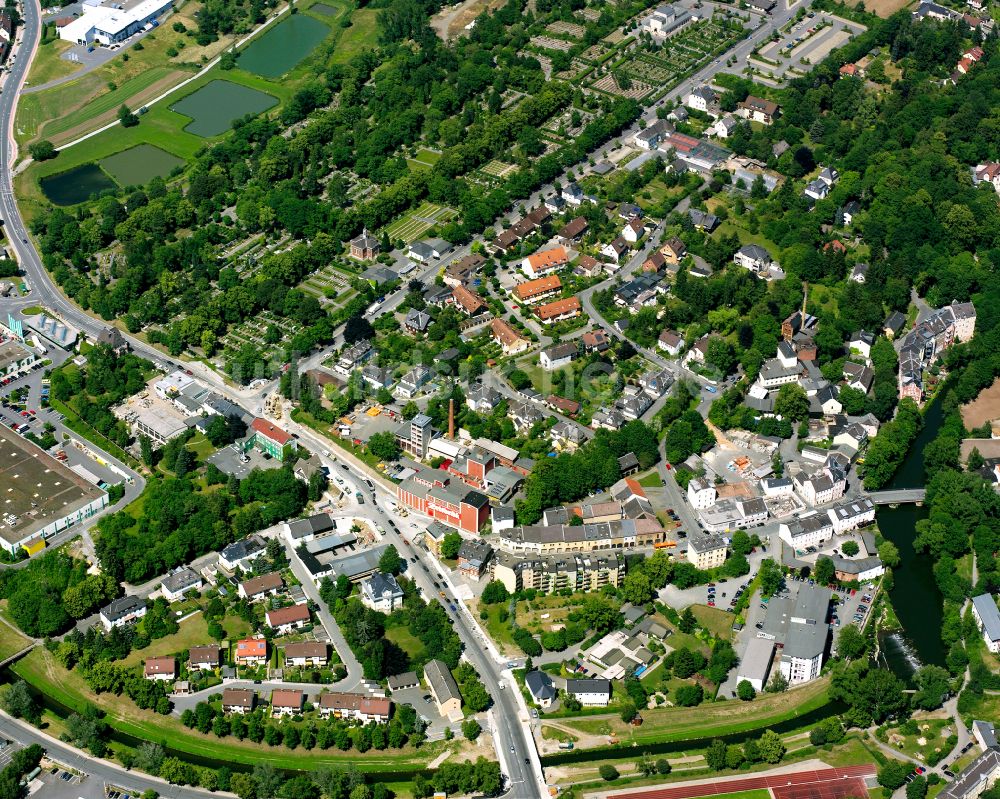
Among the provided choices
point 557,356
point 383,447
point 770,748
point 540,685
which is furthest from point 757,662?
point 557,356

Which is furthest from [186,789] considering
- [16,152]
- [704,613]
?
[16,152]

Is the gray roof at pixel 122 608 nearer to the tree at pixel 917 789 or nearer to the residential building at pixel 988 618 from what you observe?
the tree at pixel 917 789

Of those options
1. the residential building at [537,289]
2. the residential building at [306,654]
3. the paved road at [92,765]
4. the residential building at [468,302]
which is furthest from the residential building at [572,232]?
the paved road at [92,765]

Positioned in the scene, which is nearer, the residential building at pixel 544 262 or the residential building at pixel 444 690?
the residential building at pixel 444 690

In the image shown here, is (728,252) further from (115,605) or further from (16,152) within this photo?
(16,152)

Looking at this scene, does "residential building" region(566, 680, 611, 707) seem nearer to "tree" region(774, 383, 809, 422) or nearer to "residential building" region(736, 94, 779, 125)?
"tree" region(774, 383, 809, 422)

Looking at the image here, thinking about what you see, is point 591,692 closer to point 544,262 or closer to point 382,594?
point 382,594

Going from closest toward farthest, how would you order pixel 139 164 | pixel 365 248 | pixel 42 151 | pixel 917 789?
pixel 917 789 → pixel 365 248 → pixel 42 151 → pixel 139 164
